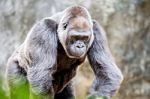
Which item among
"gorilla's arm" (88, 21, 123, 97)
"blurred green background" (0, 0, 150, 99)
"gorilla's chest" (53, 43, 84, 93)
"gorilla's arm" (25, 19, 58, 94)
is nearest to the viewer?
"gorilla's arm" (25, 19, 58, 94)

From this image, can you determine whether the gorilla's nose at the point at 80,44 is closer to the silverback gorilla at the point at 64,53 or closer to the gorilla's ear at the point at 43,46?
the silverback gorilla at the point at 64,53

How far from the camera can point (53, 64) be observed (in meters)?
3.28

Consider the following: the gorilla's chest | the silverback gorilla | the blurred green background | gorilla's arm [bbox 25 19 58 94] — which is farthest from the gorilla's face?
the blurred green background

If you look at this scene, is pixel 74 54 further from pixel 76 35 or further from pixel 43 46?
pixel 43 46

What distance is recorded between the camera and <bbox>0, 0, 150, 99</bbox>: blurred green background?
7203 millimetres

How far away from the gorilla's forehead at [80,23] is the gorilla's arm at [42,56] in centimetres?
21

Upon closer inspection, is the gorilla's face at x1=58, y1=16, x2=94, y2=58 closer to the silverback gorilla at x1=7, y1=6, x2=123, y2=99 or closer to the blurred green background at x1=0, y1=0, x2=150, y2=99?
the silverback gorilla at x1=7, y1=6, x2=123, y2=99

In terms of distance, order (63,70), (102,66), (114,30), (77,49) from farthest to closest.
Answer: (114,30), (63,70), (102,66), (77,49)

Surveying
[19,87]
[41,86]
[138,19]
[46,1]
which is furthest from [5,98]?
[138,19]

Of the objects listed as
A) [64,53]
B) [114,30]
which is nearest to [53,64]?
[64,53]

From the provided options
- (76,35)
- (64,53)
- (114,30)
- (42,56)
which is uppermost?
(76,35)

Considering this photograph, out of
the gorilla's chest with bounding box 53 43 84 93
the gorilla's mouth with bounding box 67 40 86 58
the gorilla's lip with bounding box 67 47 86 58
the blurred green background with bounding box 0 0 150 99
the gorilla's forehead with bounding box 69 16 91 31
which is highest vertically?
the gorilla's forehead with bounding box 69 16 91 31

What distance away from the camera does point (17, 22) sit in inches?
286

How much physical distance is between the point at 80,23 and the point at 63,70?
0.61m
